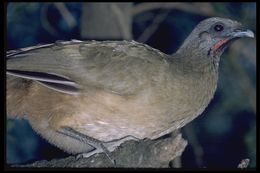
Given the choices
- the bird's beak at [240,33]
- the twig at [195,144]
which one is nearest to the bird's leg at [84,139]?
the bird's beak at [240,33]

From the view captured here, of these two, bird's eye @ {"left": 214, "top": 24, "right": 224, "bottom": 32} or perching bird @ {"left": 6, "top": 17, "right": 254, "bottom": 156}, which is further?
bird's eye @ {"left": 214, "top": 24, "right": 224, "bottom": 32}

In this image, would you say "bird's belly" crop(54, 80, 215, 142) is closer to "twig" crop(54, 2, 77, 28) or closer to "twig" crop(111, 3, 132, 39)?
"twig" crop(111, 3, 132, 39)

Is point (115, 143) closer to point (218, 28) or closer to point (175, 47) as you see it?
point (218, 28)

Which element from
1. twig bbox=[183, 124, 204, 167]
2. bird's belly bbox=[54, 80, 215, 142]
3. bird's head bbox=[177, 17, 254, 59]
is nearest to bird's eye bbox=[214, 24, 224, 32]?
A: bird's head bbox=[177, 17, 254, 59]

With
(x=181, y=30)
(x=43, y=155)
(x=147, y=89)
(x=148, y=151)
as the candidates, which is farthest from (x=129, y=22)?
(x=148, y=151)

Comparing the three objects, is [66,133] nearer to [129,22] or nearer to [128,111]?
[128,111]

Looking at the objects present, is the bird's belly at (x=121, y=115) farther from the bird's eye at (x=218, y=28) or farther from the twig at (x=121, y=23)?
the twig at (x=121, y=23)

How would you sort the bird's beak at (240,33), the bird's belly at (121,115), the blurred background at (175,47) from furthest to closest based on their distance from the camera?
1. the blurred background at (175,47)
2. the bird's beak at (240,33)
3. the bird's belly at (121,115)
